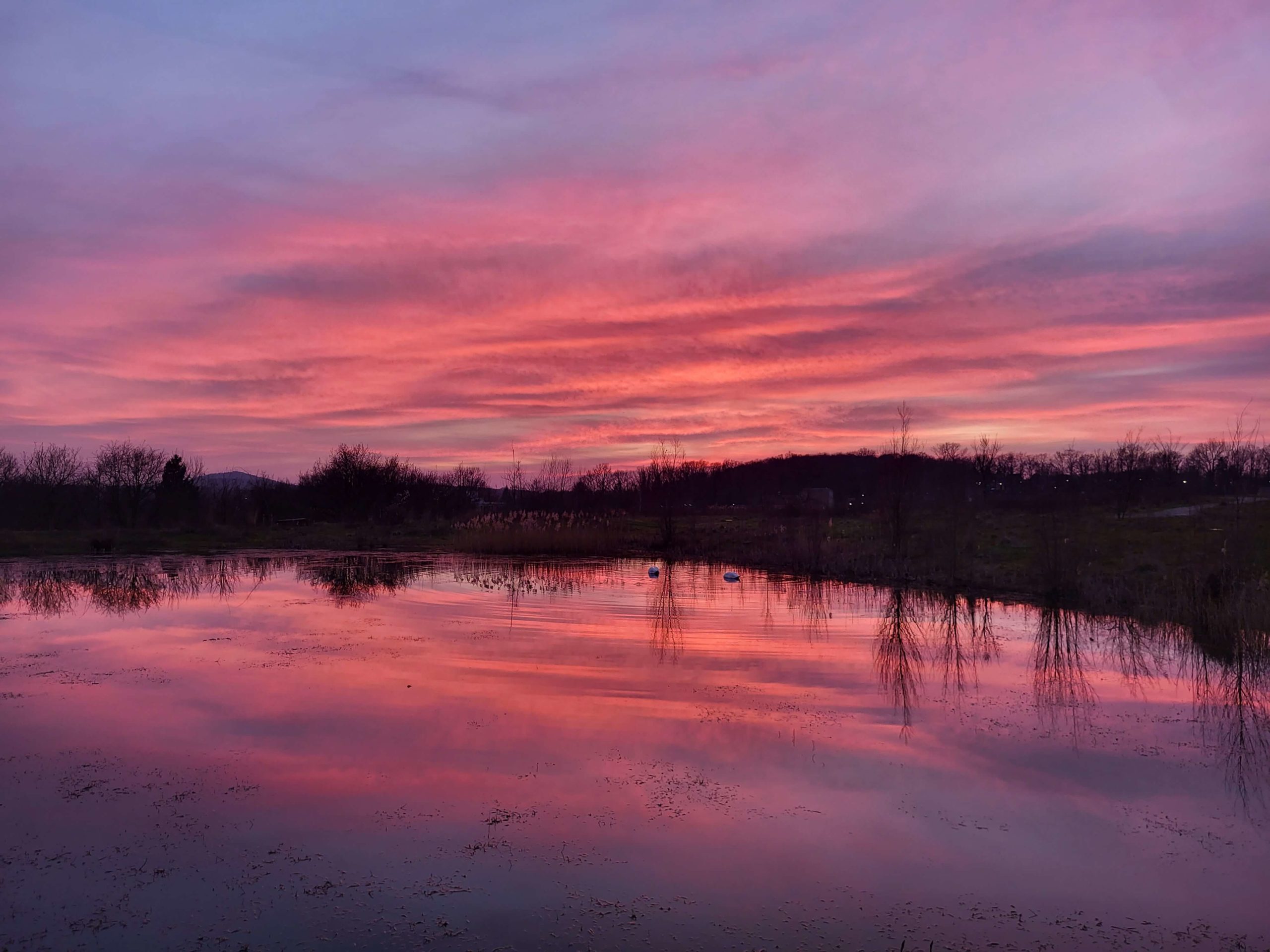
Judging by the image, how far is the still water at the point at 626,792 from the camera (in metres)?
4.47

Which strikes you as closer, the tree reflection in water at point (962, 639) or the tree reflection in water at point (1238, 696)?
the tree reflection in water at point (1238, 696)

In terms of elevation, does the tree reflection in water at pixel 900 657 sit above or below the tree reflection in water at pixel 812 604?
below

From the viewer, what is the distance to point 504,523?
2886 cm

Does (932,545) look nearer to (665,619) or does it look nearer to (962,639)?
(962,639)

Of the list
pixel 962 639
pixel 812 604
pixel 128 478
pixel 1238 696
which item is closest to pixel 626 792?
pixel 1238 696

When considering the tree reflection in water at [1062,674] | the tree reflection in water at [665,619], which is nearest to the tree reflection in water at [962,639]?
the tree reflection in water at [1062,674]

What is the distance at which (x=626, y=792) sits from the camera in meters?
6.22

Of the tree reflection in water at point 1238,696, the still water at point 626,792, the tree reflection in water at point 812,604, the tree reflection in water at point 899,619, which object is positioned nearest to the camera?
the still water at point 626,792

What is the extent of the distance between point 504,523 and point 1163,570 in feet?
61.5

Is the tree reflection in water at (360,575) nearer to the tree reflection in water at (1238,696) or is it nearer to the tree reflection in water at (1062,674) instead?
the tree reflection in water at (1062,674)

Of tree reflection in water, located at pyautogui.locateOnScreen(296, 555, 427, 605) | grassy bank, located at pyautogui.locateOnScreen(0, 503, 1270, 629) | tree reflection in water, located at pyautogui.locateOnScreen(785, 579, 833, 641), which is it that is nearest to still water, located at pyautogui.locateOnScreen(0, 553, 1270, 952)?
tree reflection in water, located at pyautogui.locateOnScreen(785, 579, 833, 641)

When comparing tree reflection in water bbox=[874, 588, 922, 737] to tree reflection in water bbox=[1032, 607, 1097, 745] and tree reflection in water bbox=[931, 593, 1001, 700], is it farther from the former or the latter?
tree reflection in water bbox=[1032, 607, 1097, 745]

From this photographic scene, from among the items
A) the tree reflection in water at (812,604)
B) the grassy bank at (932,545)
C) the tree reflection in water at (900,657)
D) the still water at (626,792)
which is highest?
the grassy bank at (932,545)

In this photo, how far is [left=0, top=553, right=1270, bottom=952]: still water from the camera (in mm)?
4469
